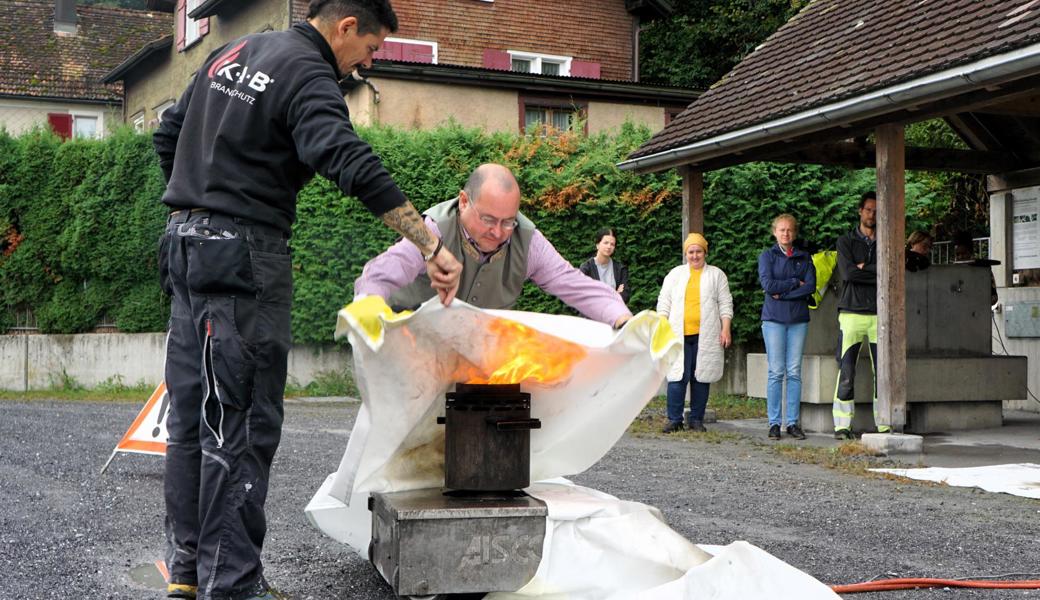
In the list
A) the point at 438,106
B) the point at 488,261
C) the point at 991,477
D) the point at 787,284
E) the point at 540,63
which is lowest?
the point at 991,477

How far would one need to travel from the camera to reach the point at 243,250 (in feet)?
12.9

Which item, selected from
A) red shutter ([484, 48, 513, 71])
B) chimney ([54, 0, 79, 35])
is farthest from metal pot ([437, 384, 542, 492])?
chimney ([54, 0, 79, 35])

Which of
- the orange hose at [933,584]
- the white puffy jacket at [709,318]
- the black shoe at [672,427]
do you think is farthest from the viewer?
the black shoe at [672,427]

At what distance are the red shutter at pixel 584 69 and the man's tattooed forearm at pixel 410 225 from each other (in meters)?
22.5

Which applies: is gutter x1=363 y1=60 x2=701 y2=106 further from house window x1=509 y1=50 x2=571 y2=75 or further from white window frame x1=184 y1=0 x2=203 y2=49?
white window frame x1=184 y1=0 x2=203 y2=49

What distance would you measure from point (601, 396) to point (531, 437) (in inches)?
13.3

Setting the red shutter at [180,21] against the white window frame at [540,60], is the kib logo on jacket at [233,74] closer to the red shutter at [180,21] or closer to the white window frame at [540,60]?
the white window frame at [540,60]

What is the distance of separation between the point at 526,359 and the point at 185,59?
2654cm

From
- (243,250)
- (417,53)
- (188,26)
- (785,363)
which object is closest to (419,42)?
(417,53)

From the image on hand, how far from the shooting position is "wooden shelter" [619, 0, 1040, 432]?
28.0 feet

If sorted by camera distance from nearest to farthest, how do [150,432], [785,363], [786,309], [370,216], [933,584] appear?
1. [933,584]
2. [150,432]
3. [786,309]
4. [785,363]
5. [370,216]

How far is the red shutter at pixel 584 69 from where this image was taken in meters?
25.8

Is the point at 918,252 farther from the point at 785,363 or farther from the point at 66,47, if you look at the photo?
the point at 66,47

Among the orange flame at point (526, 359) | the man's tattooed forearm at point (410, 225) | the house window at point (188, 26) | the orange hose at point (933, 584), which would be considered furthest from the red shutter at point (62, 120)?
the orange hose at point (933, 584)
